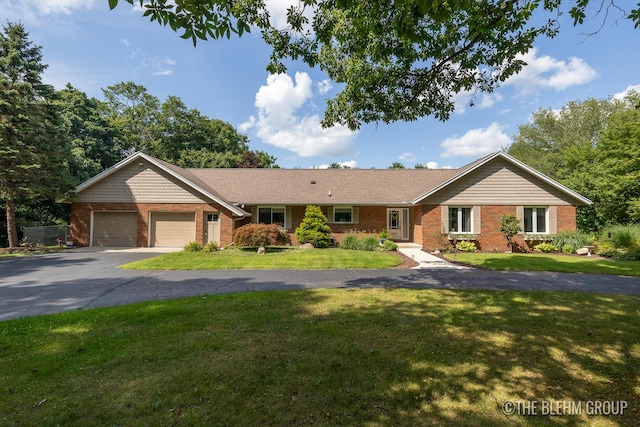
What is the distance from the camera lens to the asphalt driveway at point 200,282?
706cm

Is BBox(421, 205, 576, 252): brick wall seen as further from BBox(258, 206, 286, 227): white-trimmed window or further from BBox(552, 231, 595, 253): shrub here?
BBox(258, 206, 286, 227): white-trimmed window

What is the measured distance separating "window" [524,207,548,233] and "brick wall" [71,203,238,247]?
58.2 ft

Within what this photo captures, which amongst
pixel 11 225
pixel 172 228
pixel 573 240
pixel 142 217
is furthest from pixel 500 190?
pixel 11 225

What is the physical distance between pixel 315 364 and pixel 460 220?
16.4 meters

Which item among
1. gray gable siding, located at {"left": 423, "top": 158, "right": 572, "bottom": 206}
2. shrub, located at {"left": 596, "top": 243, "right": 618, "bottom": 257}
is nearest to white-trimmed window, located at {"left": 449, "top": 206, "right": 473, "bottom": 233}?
gray gable siding, located at {"left": 423, "top": 158, "right": 572, "bottom": 206}

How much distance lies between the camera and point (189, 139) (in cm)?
4028

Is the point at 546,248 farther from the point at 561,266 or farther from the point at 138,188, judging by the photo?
the point at 138,188

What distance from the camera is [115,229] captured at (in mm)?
18219

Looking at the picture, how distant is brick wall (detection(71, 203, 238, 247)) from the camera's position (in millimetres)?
17953

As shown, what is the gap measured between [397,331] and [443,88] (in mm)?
6574

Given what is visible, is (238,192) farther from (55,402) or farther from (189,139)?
(189,139)

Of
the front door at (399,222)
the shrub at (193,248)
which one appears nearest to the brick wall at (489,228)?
the front door at (399,222)

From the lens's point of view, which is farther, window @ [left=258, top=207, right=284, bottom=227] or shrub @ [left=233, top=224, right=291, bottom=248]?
window @ [left=258, top=207, right=284, bottom=227]

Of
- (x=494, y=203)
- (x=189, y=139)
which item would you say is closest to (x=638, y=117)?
(x=494, y=203)
